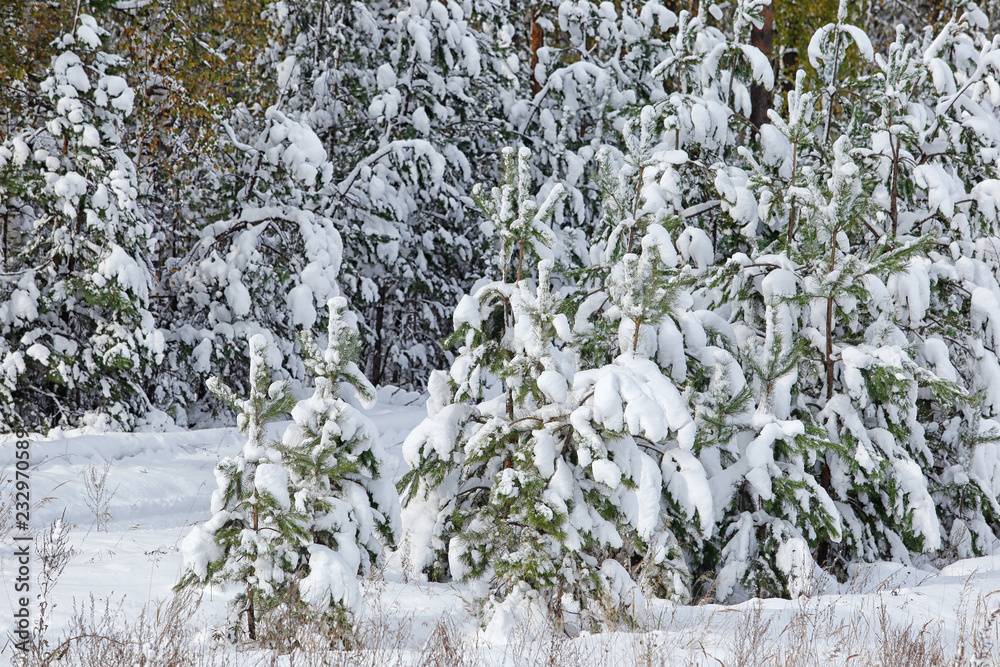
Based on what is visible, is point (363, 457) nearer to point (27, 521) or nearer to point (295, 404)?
point (295, 404)

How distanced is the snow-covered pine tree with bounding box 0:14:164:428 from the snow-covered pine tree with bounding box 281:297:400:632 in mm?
5032

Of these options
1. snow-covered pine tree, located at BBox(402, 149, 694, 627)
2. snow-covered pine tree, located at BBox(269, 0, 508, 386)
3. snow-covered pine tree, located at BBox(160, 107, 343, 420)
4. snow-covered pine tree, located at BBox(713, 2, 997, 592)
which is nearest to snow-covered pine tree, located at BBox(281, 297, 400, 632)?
snow-covered pine tree, located at BBox(402, 149, 694, 627)

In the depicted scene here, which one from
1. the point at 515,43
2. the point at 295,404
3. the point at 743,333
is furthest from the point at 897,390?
the point at 515,43

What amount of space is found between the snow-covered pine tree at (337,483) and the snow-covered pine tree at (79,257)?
5.03 metres

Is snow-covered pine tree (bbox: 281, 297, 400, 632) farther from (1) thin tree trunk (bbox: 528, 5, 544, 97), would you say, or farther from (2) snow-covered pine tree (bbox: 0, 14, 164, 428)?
(1) thin tree trunk (bbox: 528, 5, 544, 97)

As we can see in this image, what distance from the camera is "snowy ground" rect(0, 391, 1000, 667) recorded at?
3.63 meters

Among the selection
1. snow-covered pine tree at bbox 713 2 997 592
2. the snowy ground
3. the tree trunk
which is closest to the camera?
the snowy ground

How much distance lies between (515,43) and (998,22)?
34.2 ft

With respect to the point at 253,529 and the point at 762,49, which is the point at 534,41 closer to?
the point at 762,49

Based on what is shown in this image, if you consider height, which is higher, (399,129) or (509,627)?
(399,129)

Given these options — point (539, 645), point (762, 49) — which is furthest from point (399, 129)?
point (539, 645)

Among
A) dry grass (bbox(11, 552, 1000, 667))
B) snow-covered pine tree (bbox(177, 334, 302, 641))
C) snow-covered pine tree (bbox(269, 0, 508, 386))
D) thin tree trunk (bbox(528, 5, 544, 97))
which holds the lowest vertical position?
dry grass (bbox(11, 552, 1000, 667))

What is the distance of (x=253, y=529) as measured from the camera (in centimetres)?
381

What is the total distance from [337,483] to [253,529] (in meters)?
0.56
